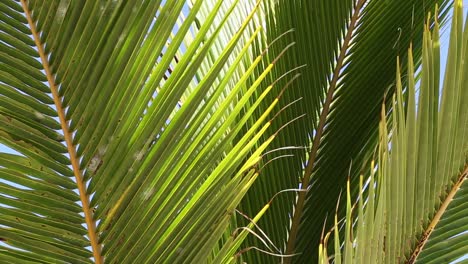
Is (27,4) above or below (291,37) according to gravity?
above

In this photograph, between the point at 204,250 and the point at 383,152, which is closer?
the point at 383,152

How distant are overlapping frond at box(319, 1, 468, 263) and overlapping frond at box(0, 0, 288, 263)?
0.23 meters

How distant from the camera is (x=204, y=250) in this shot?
5.01 feet

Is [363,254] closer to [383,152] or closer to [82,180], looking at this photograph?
[383,152]

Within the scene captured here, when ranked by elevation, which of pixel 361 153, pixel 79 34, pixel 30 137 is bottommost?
pixel 361 153

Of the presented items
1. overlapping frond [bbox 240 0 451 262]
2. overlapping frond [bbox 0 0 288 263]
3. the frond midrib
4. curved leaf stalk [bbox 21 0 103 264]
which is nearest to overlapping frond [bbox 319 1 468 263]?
the frond midrib

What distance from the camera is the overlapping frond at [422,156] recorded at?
4.52 ft

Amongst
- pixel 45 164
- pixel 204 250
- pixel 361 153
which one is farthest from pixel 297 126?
pixel 45 164

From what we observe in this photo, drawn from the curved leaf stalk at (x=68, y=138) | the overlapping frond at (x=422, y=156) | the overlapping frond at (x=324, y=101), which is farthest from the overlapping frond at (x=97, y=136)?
the overlapping frond at (x=324, y=101)

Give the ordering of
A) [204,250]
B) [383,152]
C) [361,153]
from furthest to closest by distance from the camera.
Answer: [361,153] → [204,250] → [383,152]

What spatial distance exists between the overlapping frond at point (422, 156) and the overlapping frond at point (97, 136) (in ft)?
0.76

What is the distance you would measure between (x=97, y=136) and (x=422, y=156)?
59 cm

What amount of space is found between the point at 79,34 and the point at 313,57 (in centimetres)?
109

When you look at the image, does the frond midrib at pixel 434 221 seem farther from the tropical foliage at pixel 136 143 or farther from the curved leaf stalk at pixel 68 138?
the curved leaf stalk at pixel 68 138
